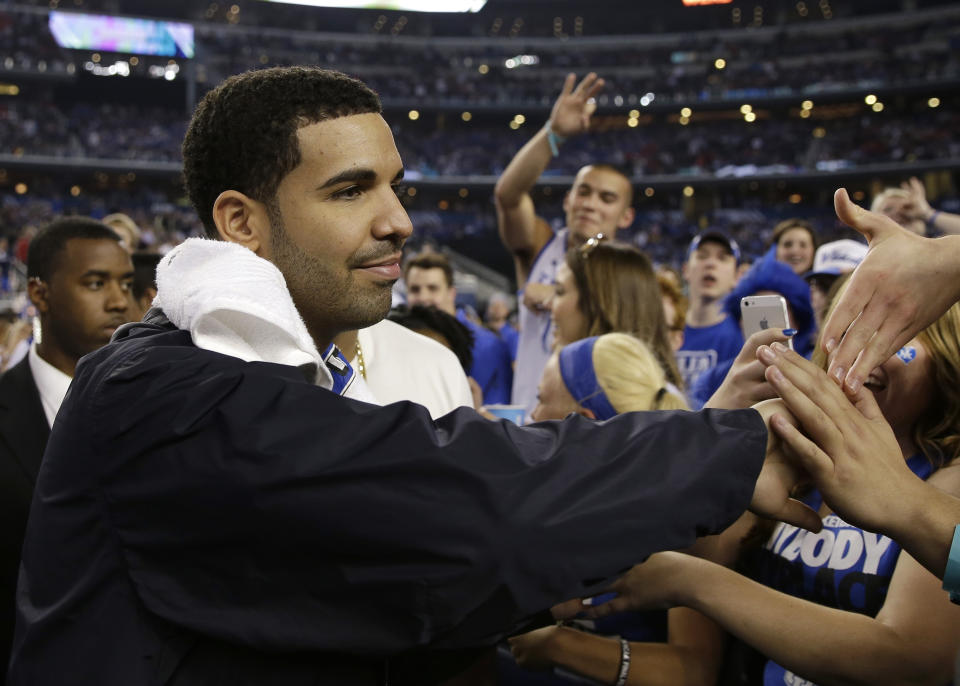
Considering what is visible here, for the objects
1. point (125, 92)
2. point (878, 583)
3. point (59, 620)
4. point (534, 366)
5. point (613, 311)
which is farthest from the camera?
point (125, 92)

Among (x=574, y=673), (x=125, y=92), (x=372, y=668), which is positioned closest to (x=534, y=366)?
(x=574, y=673)

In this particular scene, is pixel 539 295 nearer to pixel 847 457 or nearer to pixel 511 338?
pixel 847 457

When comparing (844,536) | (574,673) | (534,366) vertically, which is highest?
(534,366)

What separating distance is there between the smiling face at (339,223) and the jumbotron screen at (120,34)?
3736cm

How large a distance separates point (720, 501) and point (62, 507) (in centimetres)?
98

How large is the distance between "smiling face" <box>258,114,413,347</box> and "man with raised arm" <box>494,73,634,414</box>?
8.77 feet

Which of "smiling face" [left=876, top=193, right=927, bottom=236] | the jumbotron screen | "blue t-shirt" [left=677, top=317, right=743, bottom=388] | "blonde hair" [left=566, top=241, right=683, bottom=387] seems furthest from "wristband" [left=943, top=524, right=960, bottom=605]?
the jumbotron screen

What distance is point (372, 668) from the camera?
1348mm

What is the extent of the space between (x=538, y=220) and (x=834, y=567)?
3160mm

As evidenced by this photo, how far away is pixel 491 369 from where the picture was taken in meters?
5.23

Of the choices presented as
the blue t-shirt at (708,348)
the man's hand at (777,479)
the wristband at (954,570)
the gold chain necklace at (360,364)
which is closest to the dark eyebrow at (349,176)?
the gold chain necklace at (360,364)

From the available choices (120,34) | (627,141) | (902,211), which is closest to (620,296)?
(902,211)

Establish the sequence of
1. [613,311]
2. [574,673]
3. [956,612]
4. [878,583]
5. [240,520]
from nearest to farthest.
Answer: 1. [240,520]
2. [956,612]
3. [878,583]
4. [574,673]
5. [613,311]

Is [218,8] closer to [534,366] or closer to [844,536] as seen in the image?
[534,366]
